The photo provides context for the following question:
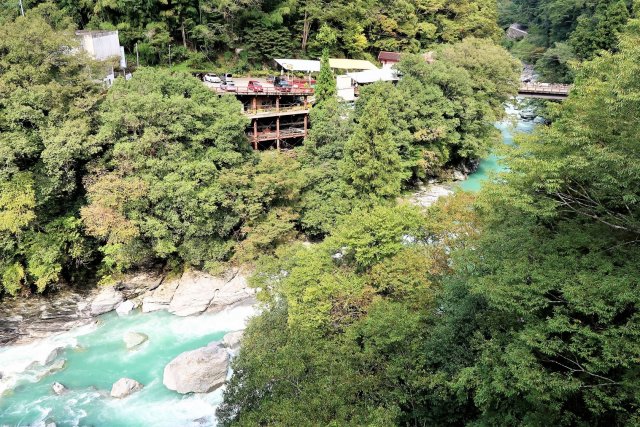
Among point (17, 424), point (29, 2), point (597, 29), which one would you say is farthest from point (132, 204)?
point (597, 29)

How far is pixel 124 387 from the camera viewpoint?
57.0 ft

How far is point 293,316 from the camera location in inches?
594

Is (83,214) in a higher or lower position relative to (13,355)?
higher

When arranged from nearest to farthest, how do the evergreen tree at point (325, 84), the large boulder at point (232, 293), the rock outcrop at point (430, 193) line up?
the large boulder at point (232, 293)
the evergreen tree at point (325, 84)
the rock outcrop at point (430, 193)

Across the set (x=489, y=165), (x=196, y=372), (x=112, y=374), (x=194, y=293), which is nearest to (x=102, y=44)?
(x=194, y=293)

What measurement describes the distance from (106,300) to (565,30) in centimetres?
6304

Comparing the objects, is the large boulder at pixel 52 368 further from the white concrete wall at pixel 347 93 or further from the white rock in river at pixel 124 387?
the white concrete wall at pixel 347 93

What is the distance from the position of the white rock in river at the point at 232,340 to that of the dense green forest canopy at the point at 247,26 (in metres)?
26.6

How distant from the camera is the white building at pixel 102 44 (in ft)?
91.5

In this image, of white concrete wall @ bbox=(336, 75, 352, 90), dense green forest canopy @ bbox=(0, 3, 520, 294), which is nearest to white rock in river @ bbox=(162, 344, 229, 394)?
dense green forest canopy @ bbox=(0, 3, 520, 294)

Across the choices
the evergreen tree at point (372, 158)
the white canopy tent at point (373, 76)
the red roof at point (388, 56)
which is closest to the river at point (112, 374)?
the evergreen tree at point (372, 158)

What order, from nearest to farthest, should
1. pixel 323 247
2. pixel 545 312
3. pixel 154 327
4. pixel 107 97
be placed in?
pixel 545 312 < pixel 323 247 < pixel 154 327 < pixel 107 97

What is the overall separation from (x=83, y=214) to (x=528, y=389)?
67.7ft

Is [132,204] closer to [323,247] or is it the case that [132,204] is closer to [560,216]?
[323,247]
